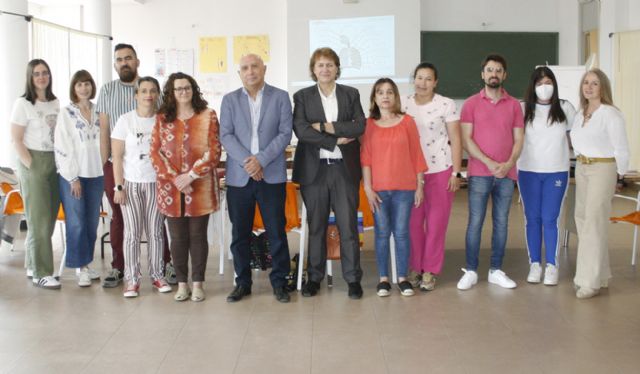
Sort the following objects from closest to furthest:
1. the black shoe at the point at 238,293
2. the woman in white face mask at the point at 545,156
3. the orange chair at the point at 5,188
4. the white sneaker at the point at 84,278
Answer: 1. the black shoe at the point at 238,293
2. the woman in white face mask at the point at 545,156
3. the white sneaker at the point at 84,278
4. the orange chair at the point at 5,188

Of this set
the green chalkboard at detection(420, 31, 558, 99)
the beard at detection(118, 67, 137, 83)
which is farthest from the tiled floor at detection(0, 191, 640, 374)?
the green chalkboard at detection(420, 31, 558, 99)

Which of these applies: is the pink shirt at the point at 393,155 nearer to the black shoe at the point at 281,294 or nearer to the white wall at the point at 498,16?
the black shoe at the point at 281,294

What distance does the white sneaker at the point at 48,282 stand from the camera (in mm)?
4891

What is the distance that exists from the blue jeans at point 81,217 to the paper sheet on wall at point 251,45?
651 centimetres

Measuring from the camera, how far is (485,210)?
4871mm

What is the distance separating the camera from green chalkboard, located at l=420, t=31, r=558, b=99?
11.0 metres

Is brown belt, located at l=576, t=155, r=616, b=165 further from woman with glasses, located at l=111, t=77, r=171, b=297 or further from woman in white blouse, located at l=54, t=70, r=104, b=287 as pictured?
woman in white blouse, located at l=54, t=70, r=104, b=287

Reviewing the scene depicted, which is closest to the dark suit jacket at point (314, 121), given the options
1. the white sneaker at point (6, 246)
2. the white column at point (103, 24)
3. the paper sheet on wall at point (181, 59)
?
the white sneaker at point (6, 246)

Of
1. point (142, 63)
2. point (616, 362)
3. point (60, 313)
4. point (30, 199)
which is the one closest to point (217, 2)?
point (142, 63)

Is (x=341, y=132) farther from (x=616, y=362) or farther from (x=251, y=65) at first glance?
(x=616, y=362)

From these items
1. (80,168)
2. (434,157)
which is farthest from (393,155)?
(80,168)

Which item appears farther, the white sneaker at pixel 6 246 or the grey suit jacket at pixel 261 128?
the white sneaker at pixel 6 246

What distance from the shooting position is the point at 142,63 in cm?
1139

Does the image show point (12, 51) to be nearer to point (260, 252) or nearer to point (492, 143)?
point (260, 252)
